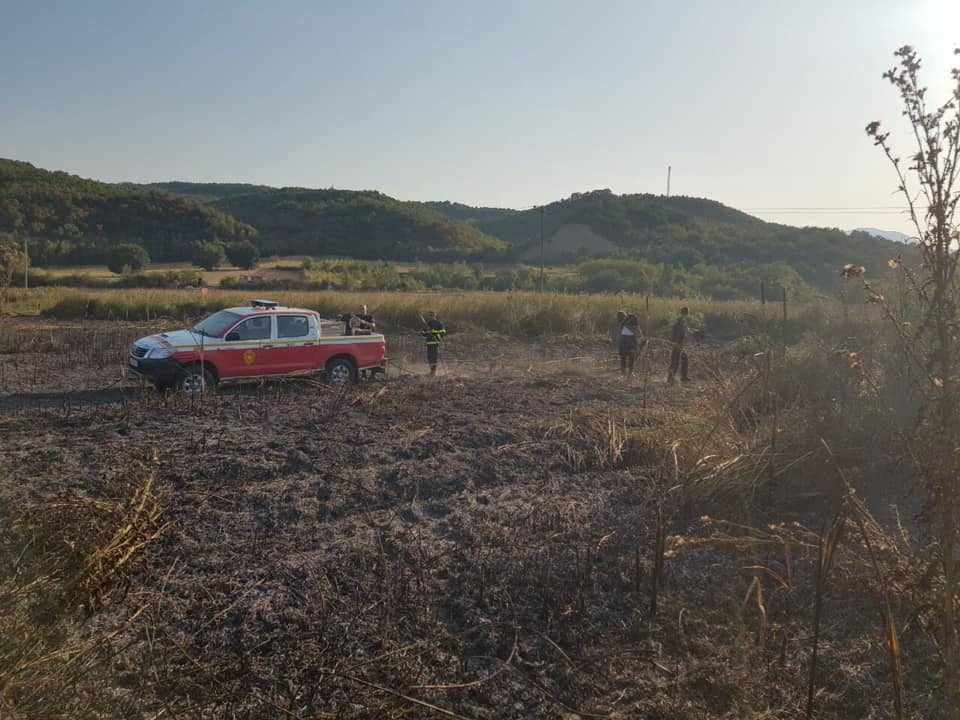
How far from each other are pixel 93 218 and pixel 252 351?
67.5 metres

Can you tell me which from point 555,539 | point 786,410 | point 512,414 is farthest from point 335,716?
point 512,414

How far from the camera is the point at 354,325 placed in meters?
15.4

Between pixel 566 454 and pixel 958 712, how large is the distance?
651 cm

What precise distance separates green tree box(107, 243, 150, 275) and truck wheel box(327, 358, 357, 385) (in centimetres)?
3804

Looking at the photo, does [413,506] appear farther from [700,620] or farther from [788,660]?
[788,660]

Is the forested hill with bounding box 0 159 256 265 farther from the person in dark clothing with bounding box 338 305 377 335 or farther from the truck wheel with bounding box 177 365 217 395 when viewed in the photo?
the truck wheel with bounding box 177 365 217 395

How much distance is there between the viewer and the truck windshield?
511 inches

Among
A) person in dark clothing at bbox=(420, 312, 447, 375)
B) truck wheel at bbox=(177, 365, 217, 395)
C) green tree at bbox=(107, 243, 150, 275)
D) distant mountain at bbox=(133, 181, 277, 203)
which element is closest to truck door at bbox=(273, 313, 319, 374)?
truck wheel at bbox=(177, 365, 217, 395)

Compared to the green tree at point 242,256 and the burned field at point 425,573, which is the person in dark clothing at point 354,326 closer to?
the burned field at point 425,573

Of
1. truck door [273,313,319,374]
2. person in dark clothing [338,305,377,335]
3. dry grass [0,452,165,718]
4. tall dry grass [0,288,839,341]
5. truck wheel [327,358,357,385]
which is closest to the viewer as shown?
dry grass [0,452,165,718]

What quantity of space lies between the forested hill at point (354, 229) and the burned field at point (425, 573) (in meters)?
71.7

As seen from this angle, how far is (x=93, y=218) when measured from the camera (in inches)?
2798

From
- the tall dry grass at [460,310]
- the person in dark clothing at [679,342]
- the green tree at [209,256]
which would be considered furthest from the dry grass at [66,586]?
the green tree at [209,256]

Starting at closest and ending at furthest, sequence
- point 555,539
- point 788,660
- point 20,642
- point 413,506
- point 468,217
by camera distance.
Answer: point 20,642, point 788,660, point 555,539, point 413,506, point 468,217
